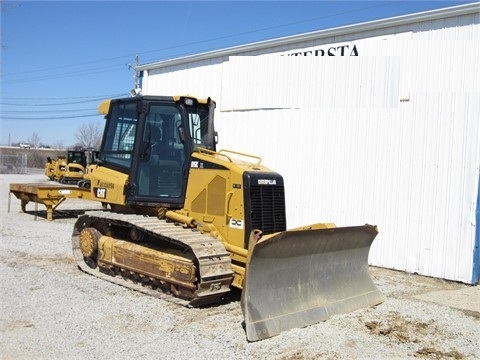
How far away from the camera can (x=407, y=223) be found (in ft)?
32.3

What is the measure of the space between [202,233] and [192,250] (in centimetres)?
80

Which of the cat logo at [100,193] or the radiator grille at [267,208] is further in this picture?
the cat logo at [100,193]

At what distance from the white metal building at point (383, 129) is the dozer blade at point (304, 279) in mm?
2977

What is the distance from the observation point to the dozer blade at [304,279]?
5566 mm

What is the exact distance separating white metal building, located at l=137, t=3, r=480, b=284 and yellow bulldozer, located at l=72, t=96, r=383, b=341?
2.95 m

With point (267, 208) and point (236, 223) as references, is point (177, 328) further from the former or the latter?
point (267, 208)

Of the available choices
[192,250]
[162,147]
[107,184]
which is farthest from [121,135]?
[192,250]

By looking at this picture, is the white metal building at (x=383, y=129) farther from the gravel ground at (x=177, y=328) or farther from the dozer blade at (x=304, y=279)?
the dozer blade at (x=304, y=279)

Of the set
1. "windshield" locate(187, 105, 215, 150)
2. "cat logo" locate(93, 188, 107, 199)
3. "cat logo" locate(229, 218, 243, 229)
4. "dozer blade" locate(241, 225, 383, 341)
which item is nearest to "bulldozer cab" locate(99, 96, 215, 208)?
"windshield" locate(187, 105, 215, 150)

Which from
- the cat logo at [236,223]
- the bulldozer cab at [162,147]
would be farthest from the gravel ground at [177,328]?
the bulldozer cab at [162,147]

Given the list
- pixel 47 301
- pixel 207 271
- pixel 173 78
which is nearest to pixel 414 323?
pixel 207 271

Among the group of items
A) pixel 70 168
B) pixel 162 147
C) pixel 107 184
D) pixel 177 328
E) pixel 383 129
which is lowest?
pixel 177 328

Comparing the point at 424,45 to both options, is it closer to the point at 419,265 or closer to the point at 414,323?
the point at 419,265

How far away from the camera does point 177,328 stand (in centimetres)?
567
